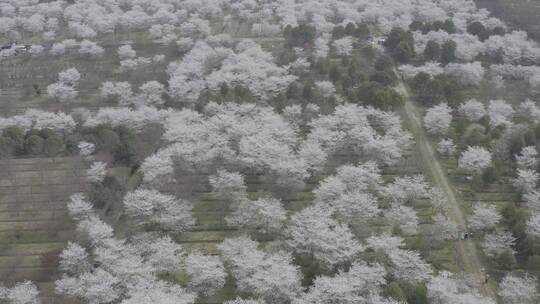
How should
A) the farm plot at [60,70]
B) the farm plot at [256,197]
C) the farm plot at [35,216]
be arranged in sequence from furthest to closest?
1. the farm plot at [60,70]
2. the farm plot at [35,216]
3. the farm plot at [256,197]

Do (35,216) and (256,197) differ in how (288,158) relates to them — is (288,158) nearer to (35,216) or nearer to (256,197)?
(256,197)

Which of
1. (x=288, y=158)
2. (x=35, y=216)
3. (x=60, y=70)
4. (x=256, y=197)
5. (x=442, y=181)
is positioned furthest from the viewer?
(x=60, y=70)

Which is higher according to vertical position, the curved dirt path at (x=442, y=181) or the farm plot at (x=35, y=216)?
the curved dirt path at (x=442, y=181)

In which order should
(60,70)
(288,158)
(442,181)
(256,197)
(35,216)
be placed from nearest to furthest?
(35,216) < (256,197) < (288,158) < (442,181) < (60,70)

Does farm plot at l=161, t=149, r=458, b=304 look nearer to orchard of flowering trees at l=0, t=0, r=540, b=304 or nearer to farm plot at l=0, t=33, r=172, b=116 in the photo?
orchard of flowering trees at l=0, t=0, r=540, b=304

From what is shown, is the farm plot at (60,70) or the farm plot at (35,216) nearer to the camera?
the farm plot at (35,216)

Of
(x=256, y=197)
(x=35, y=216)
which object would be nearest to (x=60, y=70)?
(x=35, y=216)

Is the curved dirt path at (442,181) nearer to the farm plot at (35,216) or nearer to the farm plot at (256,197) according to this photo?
the farm plot at (256,197)

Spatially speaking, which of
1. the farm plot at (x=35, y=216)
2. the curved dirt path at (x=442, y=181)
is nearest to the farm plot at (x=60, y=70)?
the farm plot at (x=35, y=216)
